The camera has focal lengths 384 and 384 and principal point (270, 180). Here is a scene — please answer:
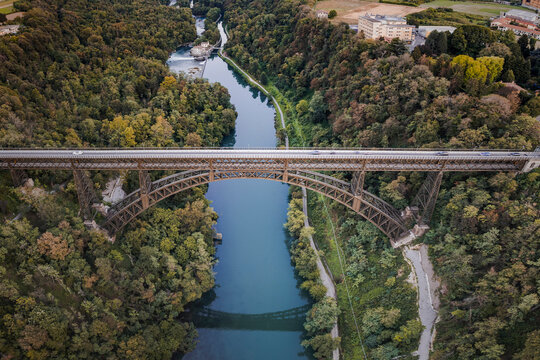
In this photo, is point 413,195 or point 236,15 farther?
point 236,15

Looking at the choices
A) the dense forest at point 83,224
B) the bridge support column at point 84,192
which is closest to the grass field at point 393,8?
the dense forest at point 83,224

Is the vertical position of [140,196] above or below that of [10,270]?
above

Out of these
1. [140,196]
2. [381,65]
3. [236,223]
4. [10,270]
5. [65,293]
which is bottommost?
[236,223]

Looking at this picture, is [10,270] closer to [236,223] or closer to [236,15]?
[236,223]

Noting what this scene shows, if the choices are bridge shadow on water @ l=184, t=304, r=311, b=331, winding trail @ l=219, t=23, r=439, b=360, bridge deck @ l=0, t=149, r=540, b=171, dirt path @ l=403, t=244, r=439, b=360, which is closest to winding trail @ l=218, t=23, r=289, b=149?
bridge deck @ l=0, t=149, r=540, b=171

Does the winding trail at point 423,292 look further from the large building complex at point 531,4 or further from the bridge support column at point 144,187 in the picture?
the large building complex at point 531,4

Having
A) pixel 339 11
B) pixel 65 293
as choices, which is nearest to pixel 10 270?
pixel 65 293

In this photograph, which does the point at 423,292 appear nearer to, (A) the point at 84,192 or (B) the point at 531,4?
(A) the point at 84,192
